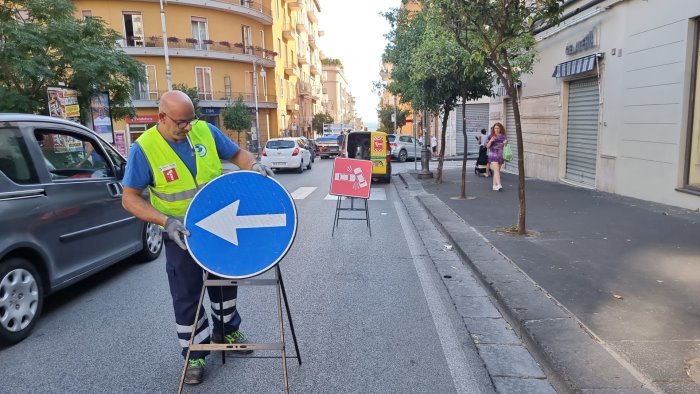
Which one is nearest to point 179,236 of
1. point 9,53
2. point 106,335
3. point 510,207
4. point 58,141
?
point 106,335

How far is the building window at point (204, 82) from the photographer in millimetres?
38250

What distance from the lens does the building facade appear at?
8594 mm

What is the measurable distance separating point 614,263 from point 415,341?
2.92 m

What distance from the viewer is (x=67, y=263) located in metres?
4.67

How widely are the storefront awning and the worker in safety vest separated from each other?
10859 millimetres

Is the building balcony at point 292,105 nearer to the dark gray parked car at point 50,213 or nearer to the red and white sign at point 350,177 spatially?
the red and white sign at point 350,177

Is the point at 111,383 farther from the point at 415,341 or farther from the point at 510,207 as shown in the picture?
the point at 510,207

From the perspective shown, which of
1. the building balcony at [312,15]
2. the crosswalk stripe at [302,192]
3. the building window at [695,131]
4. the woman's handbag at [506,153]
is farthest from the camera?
the building balcony at [312,15]

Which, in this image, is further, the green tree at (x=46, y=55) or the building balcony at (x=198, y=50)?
the building balcony at (x=198, y=50)

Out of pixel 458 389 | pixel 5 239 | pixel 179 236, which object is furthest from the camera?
pixel 5 239

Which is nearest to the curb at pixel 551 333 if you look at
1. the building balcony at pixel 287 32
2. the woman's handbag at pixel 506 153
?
the woman's handbag at pixel 506 153

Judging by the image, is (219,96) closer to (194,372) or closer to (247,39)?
(247,39)

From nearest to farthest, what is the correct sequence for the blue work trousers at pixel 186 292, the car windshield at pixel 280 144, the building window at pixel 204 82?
the blue work trousers at pixel 186 292
the car windshield at pixel 280 144
the building window at pixel 204 82

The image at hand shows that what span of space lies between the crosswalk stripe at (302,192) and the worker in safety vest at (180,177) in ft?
31.7
